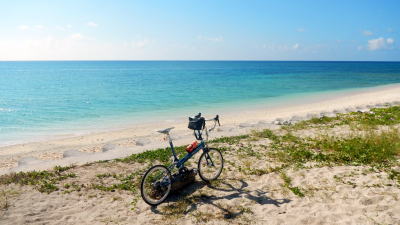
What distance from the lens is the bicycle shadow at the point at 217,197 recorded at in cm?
663

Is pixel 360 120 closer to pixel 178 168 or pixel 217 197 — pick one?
pixel 217 197

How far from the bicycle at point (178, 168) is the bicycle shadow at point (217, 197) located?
0.78 feet

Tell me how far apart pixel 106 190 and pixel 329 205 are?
5.43 m

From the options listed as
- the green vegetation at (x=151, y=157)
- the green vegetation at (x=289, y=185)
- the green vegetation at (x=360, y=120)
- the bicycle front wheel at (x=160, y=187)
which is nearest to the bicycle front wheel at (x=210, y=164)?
the bicycle front wheel at (x=160, y=187)

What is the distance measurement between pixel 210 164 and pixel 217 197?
1.19m

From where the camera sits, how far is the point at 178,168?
7.55m

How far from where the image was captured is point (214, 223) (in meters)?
6.02

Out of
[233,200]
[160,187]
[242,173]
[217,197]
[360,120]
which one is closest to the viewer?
[233,200]

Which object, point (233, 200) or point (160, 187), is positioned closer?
point (233, 200)

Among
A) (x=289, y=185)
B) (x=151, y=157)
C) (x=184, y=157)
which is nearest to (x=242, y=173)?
(x=289, y=185)

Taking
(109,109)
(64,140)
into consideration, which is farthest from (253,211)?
(109,109)

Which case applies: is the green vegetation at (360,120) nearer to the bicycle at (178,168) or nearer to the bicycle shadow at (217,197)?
the bicycle at (178,168)

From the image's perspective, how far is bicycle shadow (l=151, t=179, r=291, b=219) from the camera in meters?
6.63

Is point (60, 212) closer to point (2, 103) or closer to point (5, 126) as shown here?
point (5, 126)
